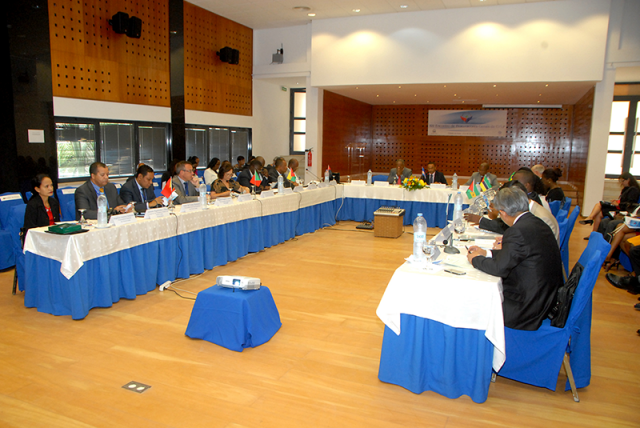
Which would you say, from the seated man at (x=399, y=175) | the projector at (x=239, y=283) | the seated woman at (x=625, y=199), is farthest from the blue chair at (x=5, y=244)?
the seated woman at (x=625, y=199)

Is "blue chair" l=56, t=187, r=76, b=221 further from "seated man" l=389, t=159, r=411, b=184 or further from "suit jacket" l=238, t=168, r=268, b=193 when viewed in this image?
"seated man" l=389, t=159, r=411, b=184

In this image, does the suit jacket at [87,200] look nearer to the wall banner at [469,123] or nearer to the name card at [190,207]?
the name card at [190,207]

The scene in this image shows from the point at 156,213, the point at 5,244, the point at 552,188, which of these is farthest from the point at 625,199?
the point at 5,244

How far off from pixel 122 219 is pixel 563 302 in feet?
12.3

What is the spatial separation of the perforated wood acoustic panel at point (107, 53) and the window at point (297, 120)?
5452 millimetres

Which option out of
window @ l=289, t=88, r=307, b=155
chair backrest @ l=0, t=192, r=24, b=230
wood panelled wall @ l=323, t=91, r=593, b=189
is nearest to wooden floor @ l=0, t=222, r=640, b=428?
chair backrest @ l=0, t=192, r=24, b=230

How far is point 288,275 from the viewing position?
525cm

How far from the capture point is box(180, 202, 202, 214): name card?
4990mm

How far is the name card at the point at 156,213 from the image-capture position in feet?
14.8

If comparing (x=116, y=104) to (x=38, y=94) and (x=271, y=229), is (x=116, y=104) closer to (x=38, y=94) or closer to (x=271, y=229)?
(x=38, y=94)

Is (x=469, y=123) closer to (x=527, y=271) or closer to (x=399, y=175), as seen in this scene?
(x=399, y=175)

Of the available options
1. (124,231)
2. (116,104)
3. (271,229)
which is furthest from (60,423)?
(116,104)

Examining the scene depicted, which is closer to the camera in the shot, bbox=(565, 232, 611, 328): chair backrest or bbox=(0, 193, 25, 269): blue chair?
bbox=(565, 232, 611, 328): chair backrest

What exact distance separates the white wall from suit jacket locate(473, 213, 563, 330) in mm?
8057
